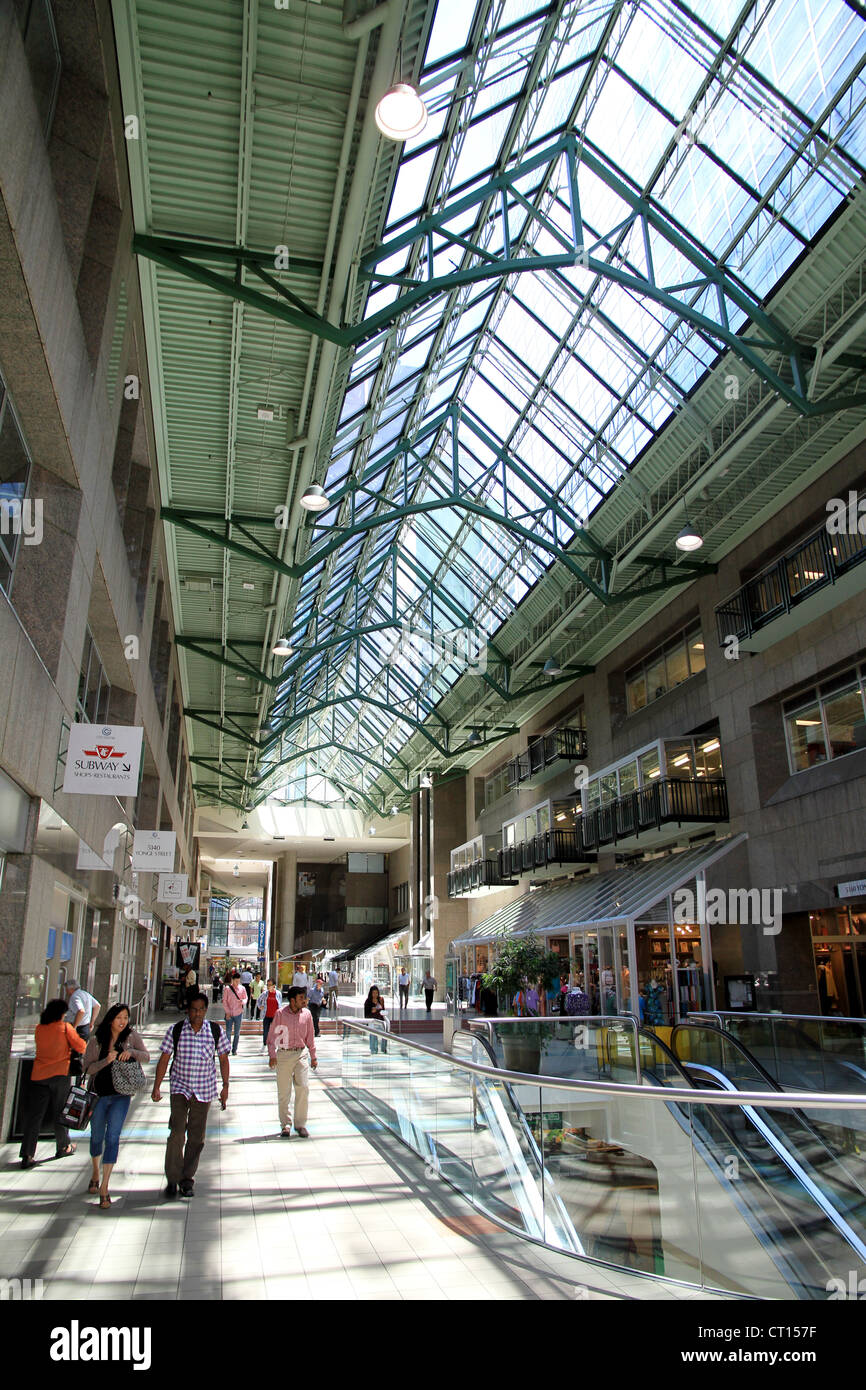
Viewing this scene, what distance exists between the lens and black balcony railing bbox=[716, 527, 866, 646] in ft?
54.6

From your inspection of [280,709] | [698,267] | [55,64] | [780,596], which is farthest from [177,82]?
[280,709]

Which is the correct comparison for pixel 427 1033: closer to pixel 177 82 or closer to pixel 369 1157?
pixel 369 1157

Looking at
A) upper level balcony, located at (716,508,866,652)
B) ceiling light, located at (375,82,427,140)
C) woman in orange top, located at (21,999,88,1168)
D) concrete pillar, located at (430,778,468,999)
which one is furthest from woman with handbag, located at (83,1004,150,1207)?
concrete pillar, located at (430,778,468,999)

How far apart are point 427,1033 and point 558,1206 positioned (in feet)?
74.8

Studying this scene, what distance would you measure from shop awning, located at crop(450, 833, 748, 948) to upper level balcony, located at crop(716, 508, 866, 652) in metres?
4.82

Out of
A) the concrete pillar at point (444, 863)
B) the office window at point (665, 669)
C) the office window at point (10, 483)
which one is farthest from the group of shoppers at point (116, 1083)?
the concrete pillar at point (444, 863)

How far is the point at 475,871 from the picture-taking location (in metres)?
38.8

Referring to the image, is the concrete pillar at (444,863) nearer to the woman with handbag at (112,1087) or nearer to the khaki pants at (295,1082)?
the khaki pants at (295,1082)

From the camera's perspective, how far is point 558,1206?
6.14 m

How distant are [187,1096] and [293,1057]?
3032 mm
